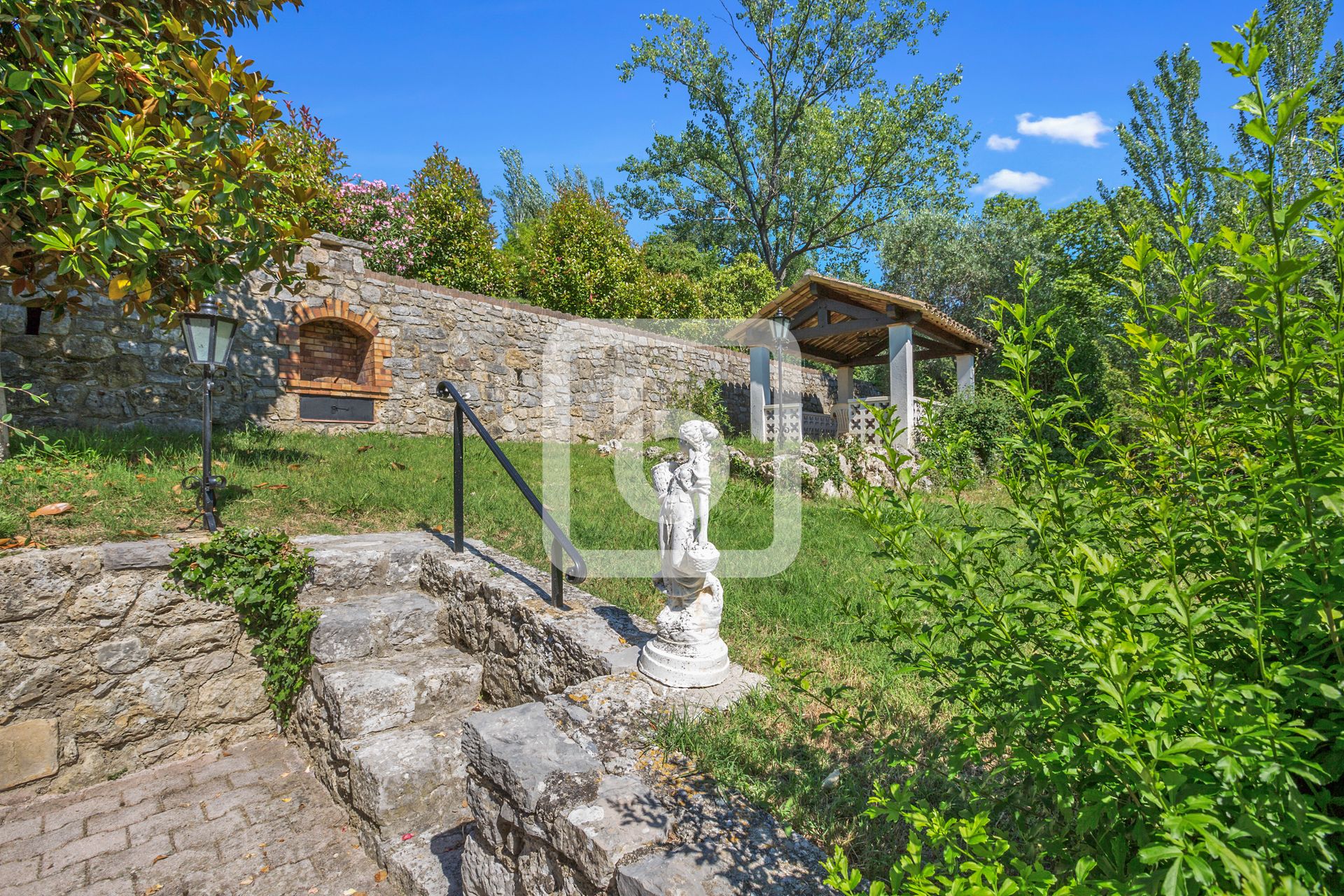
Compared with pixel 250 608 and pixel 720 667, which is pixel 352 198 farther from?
pixel 720 667

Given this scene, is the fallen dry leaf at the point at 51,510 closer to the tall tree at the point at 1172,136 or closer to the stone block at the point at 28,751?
the stone block at the point at 28,751

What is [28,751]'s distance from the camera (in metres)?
3.15

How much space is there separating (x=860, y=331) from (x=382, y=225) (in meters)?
9.28

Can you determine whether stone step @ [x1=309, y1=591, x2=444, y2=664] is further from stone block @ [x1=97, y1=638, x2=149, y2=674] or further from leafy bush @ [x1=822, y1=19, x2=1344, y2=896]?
leafy bush @ [x1=822, y1=19, x2=1344, y2=896]

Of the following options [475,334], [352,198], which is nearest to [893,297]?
[475,334]

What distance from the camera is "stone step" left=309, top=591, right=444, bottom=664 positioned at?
358 cm

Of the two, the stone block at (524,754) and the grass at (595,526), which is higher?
the grass at (595,526)

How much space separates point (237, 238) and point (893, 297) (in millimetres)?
7968

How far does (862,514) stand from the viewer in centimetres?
124

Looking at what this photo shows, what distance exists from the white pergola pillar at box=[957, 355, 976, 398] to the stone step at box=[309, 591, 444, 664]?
9.99 m

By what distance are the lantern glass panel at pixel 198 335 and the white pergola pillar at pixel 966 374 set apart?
1072cm

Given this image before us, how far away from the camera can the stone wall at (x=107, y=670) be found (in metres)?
3.15

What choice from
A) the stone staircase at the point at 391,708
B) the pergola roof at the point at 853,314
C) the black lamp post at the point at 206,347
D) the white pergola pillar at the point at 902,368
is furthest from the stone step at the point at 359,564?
the white pergola pillar at the point at 902,368

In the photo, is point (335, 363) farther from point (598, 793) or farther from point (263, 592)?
point (598, 793)
